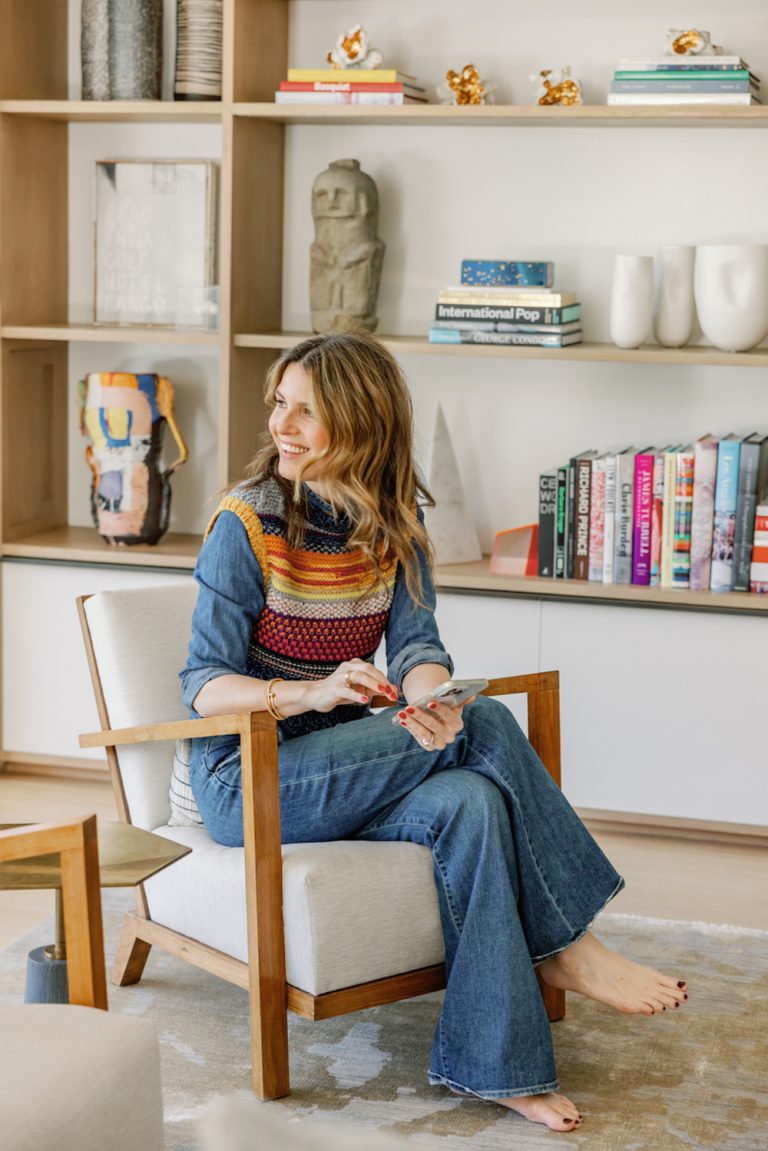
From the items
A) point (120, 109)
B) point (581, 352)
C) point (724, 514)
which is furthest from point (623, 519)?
point (120, 109)

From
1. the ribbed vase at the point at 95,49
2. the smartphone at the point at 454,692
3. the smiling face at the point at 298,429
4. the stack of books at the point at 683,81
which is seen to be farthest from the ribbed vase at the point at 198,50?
the smartphone at the point at 454,692

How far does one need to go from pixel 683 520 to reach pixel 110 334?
1.38 meters

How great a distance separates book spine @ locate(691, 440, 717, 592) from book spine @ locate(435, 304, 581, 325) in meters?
0.41

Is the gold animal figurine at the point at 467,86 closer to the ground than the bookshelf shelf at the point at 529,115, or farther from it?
farther from it

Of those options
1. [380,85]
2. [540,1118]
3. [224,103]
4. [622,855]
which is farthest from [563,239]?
[540,1118]

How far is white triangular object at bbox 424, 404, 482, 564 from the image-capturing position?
3.41 meters

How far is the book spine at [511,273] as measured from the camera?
10.7 ft

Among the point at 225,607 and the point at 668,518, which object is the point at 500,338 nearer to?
the point at 668,518

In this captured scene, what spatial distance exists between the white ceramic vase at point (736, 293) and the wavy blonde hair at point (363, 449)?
3.68 feet

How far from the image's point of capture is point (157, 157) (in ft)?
12.0

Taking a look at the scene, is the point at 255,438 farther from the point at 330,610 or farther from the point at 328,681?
the point at 328,681

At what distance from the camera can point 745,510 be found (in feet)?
10.4

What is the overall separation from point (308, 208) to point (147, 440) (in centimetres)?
68

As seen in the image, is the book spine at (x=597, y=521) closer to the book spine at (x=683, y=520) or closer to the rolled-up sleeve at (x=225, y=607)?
the book spine at (x=683, y=520)
